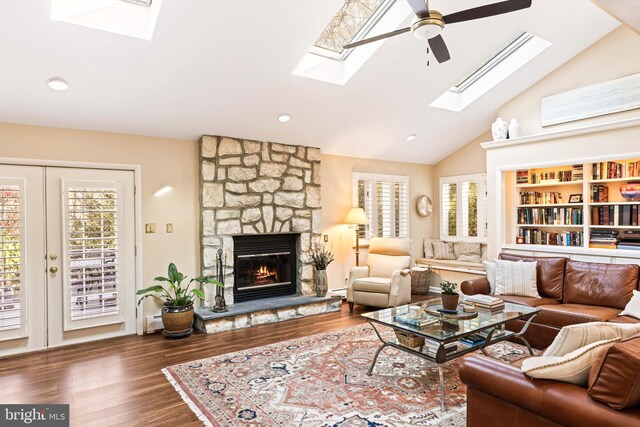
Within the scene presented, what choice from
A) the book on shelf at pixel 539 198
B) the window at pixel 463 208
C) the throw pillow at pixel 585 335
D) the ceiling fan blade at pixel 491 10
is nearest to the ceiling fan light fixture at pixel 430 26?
the ceiling fan blade at pixel 491 10

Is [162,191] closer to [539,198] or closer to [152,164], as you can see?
[152,164]

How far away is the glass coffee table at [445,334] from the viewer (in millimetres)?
2854

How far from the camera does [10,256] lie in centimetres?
398

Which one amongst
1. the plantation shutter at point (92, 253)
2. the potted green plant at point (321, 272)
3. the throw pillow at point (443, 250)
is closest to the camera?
the plantation shutter at point (92, 253)

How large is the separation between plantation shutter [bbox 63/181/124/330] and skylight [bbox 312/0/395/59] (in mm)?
3037

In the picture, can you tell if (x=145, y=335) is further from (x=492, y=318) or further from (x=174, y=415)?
(x=492, y=318)

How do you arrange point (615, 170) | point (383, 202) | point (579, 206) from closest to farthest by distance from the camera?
point (615, 170) → point (579, 206) → point (383, 202)

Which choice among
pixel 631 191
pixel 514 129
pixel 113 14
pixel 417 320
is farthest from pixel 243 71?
pixel 631 191

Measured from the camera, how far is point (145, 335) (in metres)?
4.63

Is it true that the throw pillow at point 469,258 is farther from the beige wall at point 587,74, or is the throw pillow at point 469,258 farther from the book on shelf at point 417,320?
the book on shelf at point 417,320

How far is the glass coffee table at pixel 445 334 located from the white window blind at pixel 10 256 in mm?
3773

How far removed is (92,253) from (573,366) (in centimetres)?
473

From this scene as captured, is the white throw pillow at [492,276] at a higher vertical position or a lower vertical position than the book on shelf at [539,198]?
lower

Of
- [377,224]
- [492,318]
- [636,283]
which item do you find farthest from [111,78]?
[636,283]
